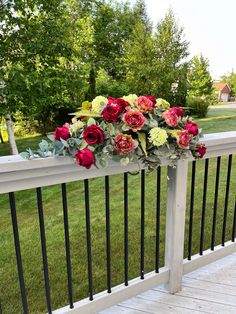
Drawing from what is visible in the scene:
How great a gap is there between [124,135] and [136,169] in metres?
0.29

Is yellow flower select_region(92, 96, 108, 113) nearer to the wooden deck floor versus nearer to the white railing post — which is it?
the white railing post

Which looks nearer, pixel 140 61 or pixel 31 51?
pixel 31 51

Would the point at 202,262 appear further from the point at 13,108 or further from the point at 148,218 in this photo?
the point at 13,108

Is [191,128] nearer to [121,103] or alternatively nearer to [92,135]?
[121,103]

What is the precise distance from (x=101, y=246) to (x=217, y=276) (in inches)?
46.2

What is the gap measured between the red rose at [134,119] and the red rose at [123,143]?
0.05 m

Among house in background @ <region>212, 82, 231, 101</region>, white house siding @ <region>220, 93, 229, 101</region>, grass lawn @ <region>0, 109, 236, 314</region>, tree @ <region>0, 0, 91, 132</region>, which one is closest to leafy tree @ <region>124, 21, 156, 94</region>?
tree @ <region>0, 0, 91, 132</region>

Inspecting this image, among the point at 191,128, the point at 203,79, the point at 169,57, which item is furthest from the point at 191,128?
the point at 203,79

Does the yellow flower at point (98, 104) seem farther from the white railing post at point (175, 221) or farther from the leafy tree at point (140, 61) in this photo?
the leafy tree at point (140, 61)

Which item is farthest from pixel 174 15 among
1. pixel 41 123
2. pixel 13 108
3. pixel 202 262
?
pixel 202 262

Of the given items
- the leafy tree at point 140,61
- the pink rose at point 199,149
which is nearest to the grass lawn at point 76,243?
the pink rose at point 199,149

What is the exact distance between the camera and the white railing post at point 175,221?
1.57m

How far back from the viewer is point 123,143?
115 cm

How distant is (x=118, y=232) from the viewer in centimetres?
303
